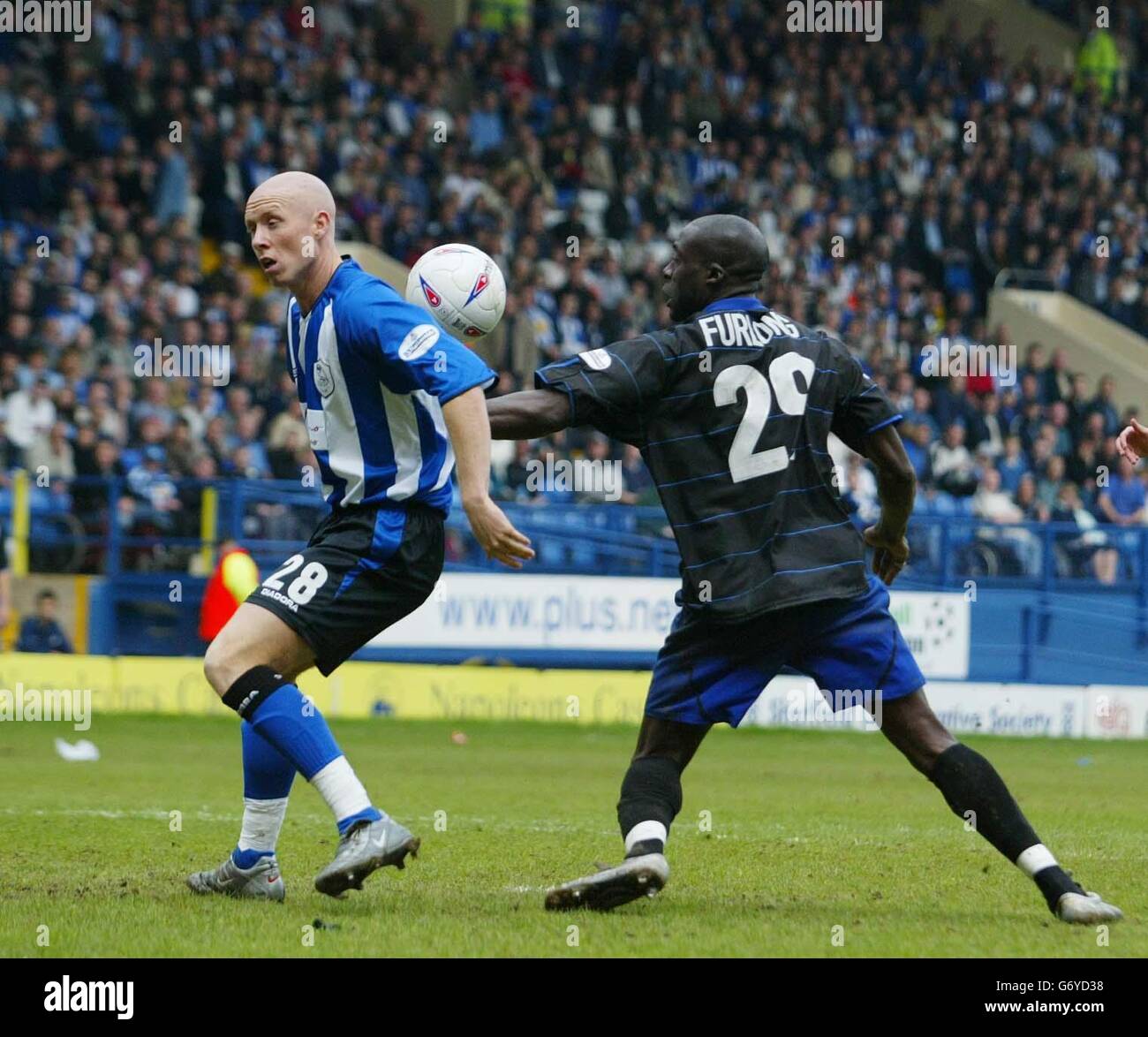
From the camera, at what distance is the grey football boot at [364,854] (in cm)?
536

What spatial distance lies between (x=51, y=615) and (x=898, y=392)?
936 centimetres

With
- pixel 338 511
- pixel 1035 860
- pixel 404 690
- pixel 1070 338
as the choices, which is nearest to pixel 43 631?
pixel 404 690

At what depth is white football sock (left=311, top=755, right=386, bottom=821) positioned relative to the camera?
18.2 feet

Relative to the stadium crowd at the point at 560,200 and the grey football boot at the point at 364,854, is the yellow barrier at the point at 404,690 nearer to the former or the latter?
the stadium crowd at the point at 560,200

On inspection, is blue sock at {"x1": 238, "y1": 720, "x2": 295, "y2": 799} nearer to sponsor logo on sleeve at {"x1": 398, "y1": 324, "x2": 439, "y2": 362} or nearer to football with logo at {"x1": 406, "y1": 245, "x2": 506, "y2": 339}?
sponsor logo on sleeve at {"x1": 398, "y1": 324, "x2": 439, "y2": 362}

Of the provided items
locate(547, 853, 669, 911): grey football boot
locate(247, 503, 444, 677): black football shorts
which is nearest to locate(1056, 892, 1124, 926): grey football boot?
locate(547, 853, 669, 911): grey football boot

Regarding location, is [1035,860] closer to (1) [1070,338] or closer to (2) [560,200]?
(2) [560,200]

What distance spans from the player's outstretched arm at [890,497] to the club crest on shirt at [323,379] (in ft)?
5.46

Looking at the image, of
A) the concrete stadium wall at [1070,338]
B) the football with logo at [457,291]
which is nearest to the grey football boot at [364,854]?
the football with logo at [457,291]

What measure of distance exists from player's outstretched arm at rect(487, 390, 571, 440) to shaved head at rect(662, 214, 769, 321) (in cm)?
62

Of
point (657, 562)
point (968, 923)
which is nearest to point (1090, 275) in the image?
point (657, 562)

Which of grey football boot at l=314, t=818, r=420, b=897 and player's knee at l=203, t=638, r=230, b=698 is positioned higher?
player's knee at l=203, t=638, r=230, b=698

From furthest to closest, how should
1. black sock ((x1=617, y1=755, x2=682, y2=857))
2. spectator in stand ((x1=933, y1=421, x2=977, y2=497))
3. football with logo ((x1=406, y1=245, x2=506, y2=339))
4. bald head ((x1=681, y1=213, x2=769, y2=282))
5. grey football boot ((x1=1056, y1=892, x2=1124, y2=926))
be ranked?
spectator in stand ((x1=933, y1=421, x2=977, y2=497))
football with logo ((x1=406, y1=245, x2=506, y2=339))
bald head ((x1=681, y1=213, x2=769, y2=282))
black sock ((x1=617, y1=755, x2=682, y2=857))
grey football boot ((x1=1056, y1=892, x2=1124, y2=926))

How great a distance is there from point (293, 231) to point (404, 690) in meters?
10.4
